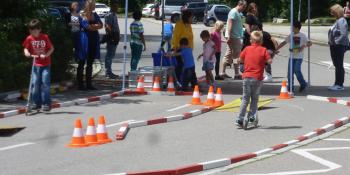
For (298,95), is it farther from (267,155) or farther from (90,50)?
(267,155)

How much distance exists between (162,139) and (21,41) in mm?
6920

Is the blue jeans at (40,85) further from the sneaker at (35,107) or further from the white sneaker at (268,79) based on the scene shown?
the white sneaker at (268,79)

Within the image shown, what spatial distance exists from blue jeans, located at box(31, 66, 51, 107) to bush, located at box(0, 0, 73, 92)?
178 cm

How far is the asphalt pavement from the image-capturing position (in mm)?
9180

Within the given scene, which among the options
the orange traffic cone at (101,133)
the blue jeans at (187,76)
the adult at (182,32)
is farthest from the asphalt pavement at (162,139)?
the adult at (182,32)

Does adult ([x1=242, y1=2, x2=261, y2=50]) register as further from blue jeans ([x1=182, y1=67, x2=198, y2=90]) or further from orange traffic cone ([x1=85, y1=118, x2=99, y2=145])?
orange traffic cone ([x1=85, y1=118, x2=99, y2=145])

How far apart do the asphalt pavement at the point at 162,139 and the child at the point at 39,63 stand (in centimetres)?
36

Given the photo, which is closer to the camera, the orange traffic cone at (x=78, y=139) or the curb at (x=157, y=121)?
the orange traffic cone at (x=78, y=139)

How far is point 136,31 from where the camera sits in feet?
62.0

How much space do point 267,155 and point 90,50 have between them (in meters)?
7.42

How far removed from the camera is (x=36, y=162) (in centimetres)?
930

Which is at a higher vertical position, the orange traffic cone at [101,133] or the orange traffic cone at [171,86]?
the orange traffic cone at [101,133]

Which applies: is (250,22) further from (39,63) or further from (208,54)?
(39,63)

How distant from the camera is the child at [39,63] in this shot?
44.2 ft
